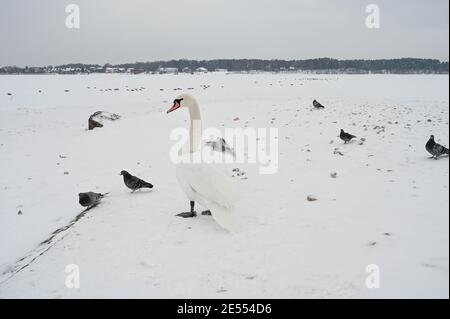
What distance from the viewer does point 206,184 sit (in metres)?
5.71

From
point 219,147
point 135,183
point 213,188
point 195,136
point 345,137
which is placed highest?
point 195,136

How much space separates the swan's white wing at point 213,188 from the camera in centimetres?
554

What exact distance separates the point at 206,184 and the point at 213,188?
0.16m

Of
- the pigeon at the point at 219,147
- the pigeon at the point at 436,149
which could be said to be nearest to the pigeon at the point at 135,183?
the pigeon at the point at 219,147

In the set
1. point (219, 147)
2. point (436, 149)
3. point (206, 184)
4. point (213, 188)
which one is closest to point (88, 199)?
point (206, 184)

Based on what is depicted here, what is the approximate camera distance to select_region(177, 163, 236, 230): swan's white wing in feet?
18.2

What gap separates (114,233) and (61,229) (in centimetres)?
148

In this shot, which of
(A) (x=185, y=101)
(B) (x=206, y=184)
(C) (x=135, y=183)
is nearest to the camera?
(B) (x=206, y=184)

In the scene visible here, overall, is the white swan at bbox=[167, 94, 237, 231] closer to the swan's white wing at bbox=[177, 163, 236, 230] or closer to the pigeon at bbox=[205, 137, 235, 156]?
the swan's white wing at bbox=[177, 163, 236, 230]

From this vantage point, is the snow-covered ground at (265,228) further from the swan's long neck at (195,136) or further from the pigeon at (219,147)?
the pigeon at (219,147)

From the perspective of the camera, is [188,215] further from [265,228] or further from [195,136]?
[265,228]

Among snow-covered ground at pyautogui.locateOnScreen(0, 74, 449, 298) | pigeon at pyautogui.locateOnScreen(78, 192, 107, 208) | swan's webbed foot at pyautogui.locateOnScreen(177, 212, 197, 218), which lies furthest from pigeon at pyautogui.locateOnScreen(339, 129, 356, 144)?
pigeon at pyautogui.locateOnScreen(78, 192, 107, 208)

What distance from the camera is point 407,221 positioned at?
390cm
